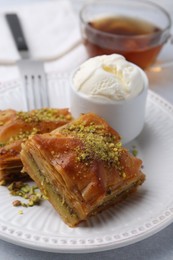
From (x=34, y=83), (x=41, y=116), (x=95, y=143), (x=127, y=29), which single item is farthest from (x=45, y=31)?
(x=95, y=143)

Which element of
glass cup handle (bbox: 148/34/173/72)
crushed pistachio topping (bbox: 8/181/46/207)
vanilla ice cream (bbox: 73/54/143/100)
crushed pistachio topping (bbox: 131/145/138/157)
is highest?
vanilla ice cream (bbox: 73/54/143/100)

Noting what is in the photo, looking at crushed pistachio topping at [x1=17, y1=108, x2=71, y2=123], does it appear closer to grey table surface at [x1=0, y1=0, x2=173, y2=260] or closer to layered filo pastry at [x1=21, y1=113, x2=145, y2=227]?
layered filo pastry at [x1=21, y1=113, x2=145, y2=227]

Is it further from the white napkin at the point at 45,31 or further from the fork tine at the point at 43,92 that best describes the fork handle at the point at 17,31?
the fork tine at the point at 43,92

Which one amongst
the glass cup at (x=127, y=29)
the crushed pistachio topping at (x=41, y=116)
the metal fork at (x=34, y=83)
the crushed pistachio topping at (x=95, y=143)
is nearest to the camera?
the crushed pistachio topping at (x=95, y=143)

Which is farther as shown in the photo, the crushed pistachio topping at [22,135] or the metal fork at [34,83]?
the metal fork at [34,83]

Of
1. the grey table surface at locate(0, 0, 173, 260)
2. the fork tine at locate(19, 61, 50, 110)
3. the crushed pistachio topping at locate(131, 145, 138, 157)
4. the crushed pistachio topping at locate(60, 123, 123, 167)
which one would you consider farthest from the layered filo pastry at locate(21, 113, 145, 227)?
the fork tine at locate(19, 61, 50, 110)

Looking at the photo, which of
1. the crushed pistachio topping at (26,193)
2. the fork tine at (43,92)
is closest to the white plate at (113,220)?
the crushed pistachio topping at (26,193)

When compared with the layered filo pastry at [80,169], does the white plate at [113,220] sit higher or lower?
lower
